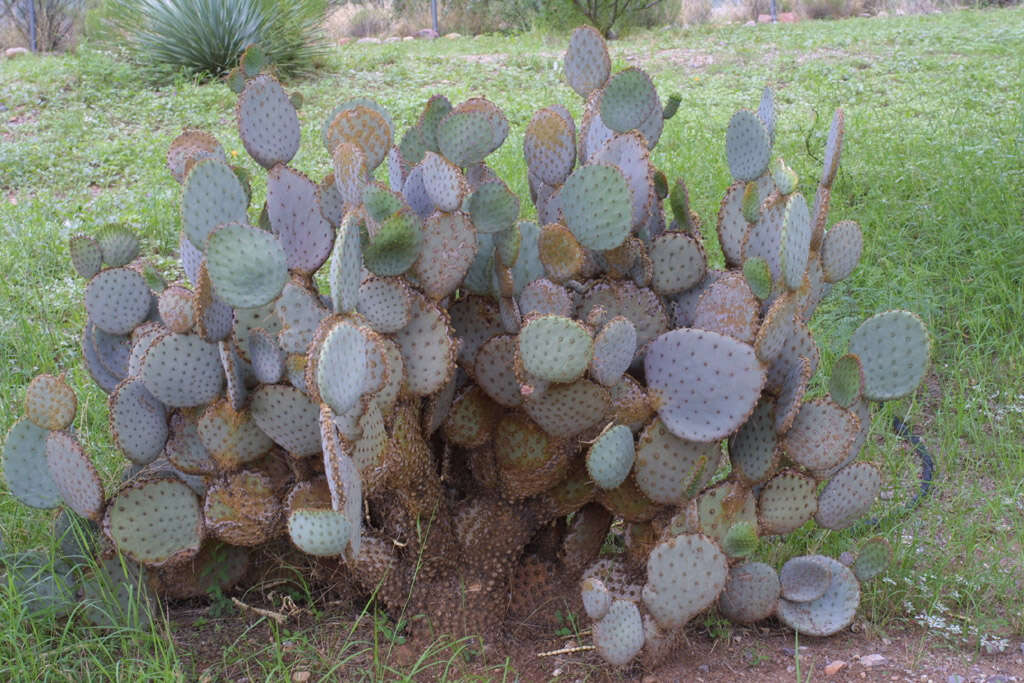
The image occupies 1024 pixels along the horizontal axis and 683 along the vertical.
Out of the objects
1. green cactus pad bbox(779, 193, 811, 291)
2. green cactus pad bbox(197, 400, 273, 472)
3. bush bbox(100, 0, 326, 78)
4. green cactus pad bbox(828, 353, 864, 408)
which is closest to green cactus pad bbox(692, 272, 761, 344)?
green cactus pad bbox(779, 193, 811, 291)

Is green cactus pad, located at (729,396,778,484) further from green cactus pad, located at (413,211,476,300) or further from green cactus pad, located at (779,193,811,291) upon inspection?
green cactus pad, located at (413,211,476,300)

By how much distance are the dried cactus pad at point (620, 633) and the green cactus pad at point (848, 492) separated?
57cm

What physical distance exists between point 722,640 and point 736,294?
2.71ft

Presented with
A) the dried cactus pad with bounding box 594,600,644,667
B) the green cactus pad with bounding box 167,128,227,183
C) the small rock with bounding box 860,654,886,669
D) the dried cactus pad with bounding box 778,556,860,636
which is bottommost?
the small rock with bounding box 860,654,886,669

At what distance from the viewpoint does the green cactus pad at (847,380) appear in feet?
7.41

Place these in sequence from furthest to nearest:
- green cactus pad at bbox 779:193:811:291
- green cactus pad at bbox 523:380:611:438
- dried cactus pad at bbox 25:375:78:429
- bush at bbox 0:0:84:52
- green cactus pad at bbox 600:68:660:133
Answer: bush at bbox 0:0:84:52
green cactus pad at bbox 600:68:660:133
dried cactus pad at bbox 25:375:78:429
green cactus pad at bbox 523:380:611:438
green cactus pad at bbox 779:193:811:291

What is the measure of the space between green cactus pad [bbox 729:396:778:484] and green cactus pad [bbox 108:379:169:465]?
51.4 inches

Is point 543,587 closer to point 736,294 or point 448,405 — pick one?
point 448,405

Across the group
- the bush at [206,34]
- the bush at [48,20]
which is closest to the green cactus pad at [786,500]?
the bush at [206,34]

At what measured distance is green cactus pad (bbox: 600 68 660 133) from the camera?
236 centimetres

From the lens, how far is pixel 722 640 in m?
2.43

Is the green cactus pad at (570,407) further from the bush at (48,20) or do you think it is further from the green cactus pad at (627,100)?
the bush at (48,20)

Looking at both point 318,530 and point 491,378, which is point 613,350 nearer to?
point 491,378

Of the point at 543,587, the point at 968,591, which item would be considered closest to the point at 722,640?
the point at 543,587
